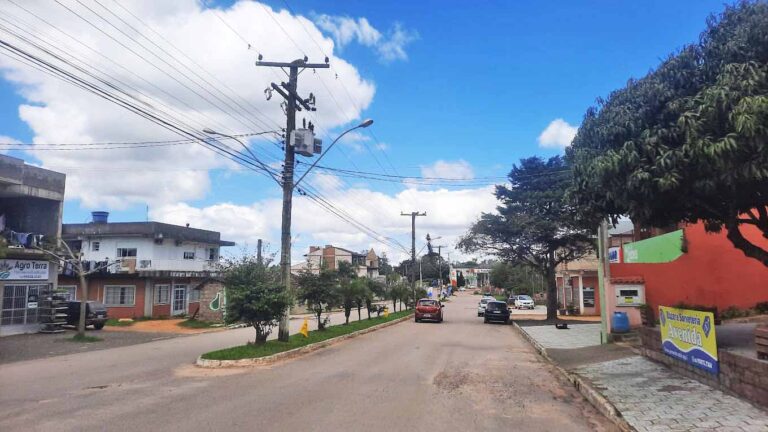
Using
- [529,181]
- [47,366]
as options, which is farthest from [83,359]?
[529,181]

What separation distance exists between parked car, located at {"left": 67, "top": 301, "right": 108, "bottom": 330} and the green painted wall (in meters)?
26.3

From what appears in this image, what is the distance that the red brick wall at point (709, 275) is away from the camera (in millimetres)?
19922

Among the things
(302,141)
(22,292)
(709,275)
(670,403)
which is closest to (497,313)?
(709,275)

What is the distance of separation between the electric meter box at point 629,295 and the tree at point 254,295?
1218cm

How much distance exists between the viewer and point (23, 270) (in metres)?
24.0

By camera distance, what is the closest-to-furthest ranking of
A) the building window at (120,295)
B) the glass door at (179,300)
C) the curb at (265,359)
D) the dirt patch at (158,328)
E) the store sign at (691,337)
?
the store sign at (691,337) < the curb at (265,359) < the dirt patch at (158,328) < the building window at (120,295) < the glass door at (179,300)

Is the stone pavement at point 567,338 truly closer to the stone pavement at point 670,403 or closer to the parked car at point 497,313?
the stone pavement at point 670,403

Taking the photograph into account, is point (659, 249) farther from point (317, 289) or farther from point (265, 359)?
point (265, 359)

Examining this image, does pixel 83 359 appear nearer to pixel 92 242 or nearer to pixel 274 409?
pixel 274 409

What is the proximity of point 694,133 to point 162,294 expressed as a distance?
35376mm

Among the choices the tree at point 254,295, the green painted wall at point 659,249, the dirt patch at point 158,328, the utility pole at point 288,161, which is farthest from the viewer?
the dirt patch at point 158,328

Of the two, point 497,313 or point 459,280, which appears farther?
point 459,280

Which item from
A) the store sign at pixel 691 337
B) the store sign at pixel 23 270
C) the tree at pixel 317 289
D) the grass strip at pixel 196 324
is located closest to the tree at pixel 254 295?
the tree at pixel 317 289

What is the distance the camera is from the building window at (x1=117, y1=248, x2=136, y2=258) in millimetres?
36438
